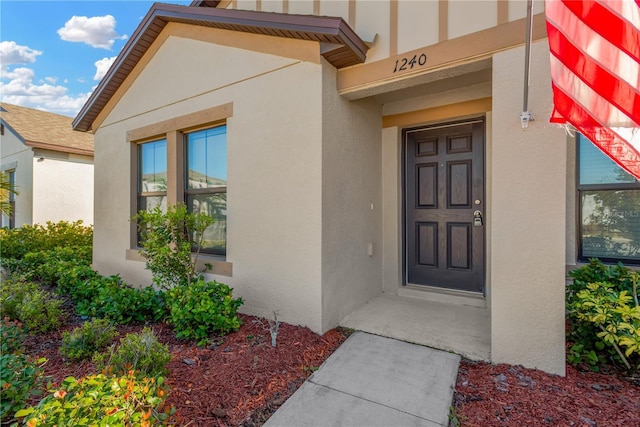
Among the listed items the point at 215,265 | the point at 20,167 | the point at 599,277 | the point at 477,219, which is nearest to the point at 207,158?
the point at 215,265

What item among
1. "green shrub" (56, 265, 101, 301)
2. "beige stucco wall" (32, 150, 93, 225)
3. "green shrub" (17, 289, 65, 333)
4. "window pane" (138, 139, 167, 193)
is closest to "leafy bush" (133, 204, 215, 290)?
"green shrub" (17, 289, 65, 333)

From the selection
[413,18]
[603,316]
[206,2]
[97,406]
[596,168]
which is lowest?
[97,406]

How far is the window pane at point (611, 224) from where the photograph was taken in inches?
119

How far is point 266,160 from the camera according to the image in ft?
11.7

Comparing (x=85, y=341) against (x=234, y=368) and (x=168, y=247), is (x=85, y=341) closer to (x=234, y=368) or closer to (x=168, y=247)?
(x=168, y=247)

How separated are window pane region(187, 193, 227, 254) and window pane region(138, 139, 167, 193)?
1078 mm

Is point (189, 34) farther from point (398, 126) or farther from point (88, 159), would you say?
point (88, 159)

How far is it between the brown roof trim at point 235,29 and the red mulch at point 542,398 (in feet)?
10.5

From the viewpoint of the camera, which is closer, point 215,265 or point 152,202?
point 215,265

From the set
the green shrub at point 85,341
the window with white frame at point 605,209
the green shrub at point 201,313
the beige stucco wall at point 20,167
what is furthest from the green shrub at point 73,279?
the window with white frame at point 605,209

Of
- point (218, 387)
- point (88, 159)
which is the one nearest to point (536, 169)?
point (218, 387)

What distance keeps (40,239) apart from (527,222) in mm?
9878

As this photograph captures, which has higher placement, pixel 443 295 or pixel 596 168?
pixel 596 168

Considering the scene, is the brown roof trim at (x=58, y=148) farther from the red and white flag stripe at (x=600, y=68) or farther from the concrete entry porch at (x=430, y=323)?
the red and white flag stripe at (x=600, y=68)
